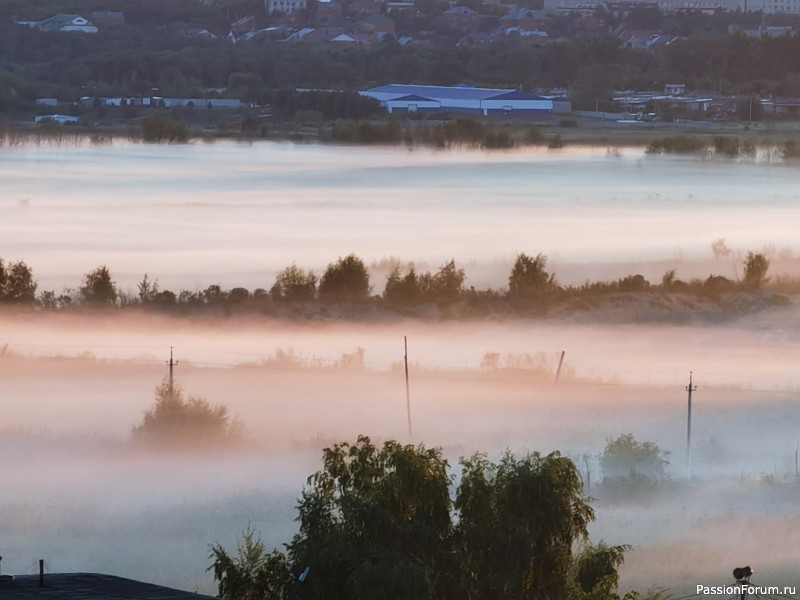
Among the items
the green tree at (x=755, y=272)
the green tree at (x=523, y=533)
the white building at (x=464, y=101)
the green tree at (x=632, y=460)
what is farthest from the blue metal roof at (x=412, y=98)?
the green tree at (x=523, y=533)

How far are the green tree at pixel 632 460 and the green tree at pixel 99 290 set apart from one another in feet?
44.1

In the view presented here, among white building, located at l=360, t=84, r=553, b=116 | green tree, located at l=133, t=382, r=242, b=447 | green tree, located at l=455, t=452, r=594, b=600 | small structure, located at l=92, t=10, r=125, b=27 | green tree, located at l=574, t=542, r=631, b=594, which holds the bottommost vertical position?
green tree, located at l=133, t=382, r=242, b=447

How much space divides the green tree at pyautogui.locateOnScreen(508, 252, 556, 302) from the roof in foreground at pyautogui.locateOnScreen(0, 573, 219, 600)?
28.6m

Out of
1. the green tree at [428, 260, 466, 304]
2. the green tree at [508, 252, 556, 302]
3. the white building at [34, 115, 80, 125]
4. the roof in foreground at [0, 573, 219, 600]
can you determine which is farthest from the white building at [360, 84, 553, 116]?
the roof in foreground at [0, 573, 219, 600]

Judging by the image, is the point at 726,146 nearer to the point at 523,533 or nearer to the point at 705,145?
the point at 705,145

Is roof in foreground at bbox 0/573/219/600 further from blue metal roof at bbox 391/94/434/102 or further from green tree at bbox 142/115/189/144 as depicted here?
blue metal roof at bbox 391/94/434/102

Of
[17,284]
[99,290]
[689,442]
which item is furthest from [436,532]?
Answer: [99,290]

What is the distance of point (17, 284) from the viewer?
127 ft

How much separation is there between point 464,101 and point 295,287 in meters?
33.5

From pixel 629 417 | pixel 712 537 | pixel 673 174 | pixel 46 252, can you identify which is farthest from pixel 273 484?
pixel 673 174

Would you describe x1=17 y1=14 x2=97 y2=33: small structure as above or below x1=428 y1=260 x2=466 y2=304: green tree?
above

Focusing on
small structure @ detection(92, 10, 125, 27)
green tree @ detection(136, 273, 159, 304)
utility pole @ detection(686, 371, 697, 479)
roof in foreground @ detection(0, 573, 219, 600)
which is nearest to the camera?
roof in foreground @ detection(0, 573, 219, 600)

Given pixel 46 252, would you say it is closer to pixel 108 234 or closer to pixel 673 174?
pixel 108 234

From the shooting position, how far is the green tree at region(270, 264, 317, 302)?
40625 millimetres
